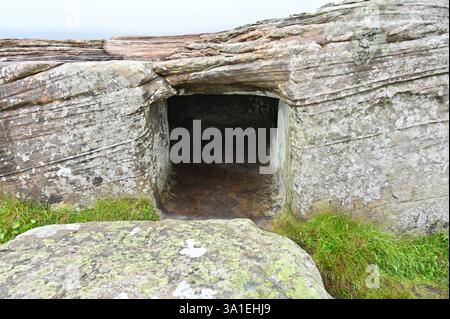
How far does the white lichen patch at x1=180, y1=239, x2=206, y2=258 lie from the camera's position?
3.86 metres

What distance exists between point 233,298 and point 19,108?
425 centimetres

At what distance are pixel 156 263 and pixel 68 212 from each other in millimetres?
2629

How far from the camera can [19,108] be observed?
5344 mm

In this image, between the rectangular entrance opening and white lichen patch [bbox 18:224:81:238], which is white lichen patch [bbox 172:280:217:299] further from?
the rectangular entrance opening

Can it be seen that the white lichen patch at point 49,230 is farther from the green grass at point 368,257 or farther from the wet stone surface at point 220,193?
the green grass at point 368,257

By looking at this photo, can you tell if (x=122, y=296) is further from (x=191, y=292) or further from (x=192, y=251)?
(x=192, y=251)

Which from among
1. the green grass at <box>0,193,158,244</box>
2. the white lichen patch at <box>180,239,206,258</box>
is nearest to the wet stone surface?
the green grass at <box>0,193,158,244</box>

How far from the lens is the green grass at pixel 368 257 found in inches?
A: 173

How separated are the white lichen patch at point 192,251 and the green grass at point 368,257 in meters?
1.71

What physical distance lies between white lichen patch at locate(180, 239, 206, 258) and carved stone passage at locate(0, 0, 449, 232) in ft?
6.69

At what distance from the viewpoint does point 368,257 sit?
15.5ft

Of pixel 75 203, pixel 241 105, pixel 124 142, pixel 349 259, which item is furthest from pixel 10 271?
pixel 241 105

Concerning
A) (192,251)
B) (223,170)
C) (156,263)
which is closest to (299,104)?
(192,251)
